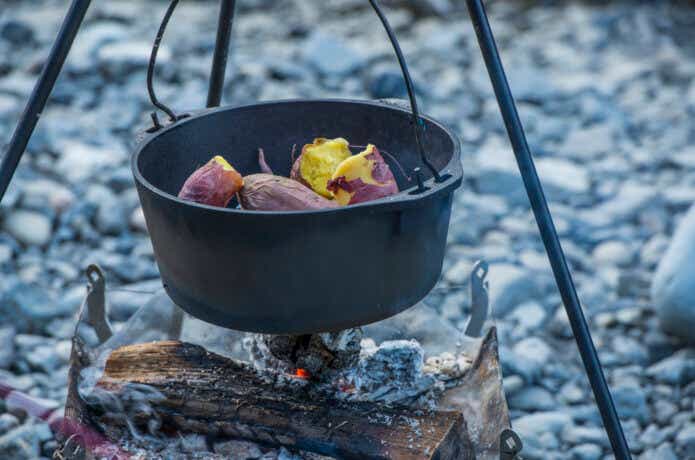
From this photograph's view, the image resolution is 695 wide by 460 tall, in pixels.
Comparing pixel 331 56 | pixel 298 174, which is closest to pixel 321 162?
pixel 298 174

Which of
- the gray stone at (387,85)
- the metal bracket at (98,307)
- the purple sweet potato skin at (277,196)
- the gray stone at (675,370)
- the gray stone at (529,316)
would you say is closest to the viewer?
the purple sweet potato skin at (277,196)

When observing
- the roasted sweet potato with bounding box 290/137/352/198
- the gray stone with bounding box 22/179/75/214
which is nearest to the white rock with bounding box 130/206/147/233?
the gray stone with bounding box 22/179/75/214

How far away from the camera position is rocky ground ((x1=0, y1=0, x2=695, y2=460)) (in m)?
2.25

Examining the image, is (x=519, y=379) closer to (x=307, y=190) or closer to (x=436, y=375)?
(x=436, y=375)

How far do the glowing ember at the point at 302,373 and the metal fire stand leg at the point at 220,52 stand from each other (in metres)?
0.61

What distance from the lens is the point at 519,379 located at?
2.23m

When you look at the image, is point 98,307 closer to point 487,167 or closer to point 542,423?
point 542,423

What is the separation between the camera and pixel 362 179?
142cm

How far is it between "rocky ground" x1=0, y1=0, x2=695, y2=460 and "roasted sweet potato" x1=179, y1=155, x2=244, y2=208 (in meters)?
0.47

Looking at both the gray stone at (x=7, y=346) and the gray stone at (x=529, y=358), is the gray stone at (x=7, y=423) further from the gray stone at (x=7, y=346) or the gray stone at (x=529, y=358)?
the gray stone at (x=529, y=358)

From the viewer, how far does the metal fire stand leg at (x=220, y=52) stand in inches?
69.3

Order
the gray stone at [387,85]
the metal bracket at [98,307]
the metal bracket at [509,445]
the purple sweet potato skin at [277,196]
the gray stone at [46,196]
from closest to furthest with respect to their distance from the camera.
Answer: the purple sweet potato skin at [277,196]
the metal bracket at [509,445]
the metal bracket at [98,307]
the gray stone at [46,196]
the gray stone at [387,85]

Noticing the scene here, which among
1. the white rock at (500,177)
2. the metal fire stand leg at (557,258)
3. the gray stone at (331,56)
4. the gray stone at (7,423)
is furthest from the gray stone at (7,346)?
the gray stone at (331,56)

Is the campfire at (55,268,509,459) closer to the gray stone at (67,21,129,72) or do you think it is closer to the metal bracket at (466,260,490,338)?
the metal bracket at (466,260,490,338)
